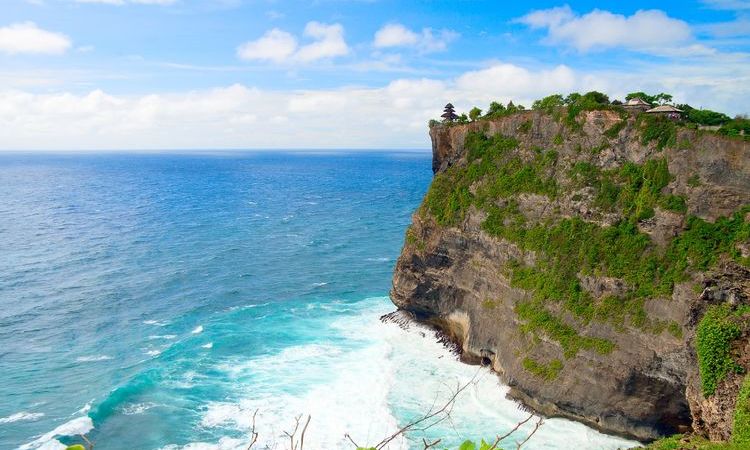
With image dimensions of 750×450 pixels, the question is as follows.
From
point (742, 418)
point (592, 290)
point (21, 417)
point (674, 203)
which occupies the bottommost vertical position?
point (21, 417)

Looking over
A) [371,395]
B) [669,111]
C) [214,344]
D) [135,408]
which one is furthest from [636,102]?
[135,408]

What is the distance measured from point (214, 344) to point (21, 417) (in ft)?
45.6

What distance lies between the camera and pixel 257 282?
57.9m

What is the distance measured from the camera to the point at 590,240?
116 ft

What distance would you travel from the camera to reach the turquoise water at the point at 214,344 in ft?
107

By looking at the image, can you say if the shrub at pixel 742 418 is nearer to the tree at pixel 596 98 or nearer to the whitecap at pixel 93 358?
the tree at pixel 596 98

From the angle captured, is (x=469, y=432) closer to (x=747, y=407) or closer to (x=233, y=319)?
(x=747, y=407)

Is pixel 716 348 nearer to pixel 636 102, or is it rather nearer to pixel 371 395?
pixel 636 102

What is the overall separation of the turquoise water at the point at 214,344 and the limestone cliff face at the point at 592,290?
2218 millimetres

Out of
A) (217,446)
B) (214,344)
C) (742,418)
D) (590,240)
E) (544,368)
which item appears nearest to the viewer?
(742,418)

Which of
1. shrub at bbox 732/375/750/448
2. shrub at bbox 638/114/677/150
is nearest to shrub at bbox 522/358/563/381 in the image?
shrub at bbox 732/375/750/448

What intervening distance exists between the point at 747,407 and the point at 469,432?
572 inches

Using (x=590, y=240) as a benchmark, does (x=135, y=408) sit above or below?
below

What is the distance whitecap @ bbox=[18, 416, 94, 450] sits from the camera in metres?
30.3
